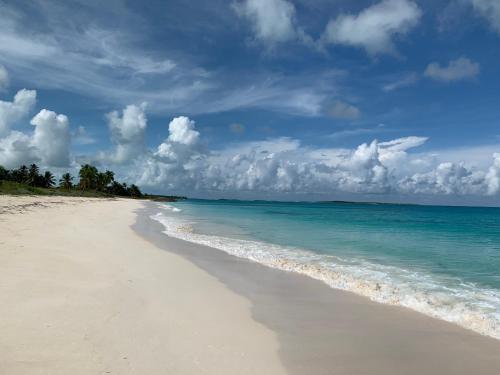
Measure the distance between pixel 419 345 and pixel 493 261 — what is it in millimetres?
14467

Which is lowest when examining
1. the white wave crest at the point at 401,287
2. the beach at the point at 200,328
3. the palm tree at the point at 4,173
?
the white wave crest at the point at 401,287

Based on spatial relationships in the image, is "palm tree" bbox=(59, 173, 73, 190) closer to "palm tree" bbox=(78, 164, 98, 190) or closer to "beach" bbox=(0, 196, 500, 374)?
"palm tree" bbox=(78, 164, 98, 190)

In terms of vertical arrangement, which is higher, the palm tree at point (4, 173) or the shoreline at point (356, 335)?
the palm tree at point (4, 173)

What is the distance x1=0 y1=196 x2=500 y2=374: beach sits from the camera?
453cm

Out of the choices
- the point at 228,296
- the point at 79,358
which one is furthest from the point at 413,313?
the point at 79,358

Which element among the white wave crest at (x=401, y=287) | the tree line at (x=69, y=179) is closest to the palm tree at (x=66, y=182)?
the tree line at (x=69, y=179)

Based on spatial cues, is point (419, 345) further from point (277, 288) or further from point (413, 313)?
point (277, 288)

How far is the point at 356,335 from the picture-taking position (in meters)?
6.03

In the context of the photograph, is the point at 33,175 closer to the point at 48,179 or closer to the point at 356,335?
the point at 48,179

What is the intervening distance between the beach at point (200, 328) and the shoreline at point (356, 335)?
0.03 m

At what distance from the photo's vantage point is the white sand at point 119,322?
4.36 m

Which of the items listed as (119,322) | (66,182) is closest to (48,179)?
(66,182)

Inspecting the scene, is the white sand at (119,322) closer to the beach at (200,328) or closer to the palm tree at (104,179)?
the beach at (200,328)

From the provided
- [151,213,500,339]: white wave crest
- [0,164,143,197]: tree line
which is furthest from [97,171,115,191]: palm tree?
[151,213,500,339]: white wave crest
